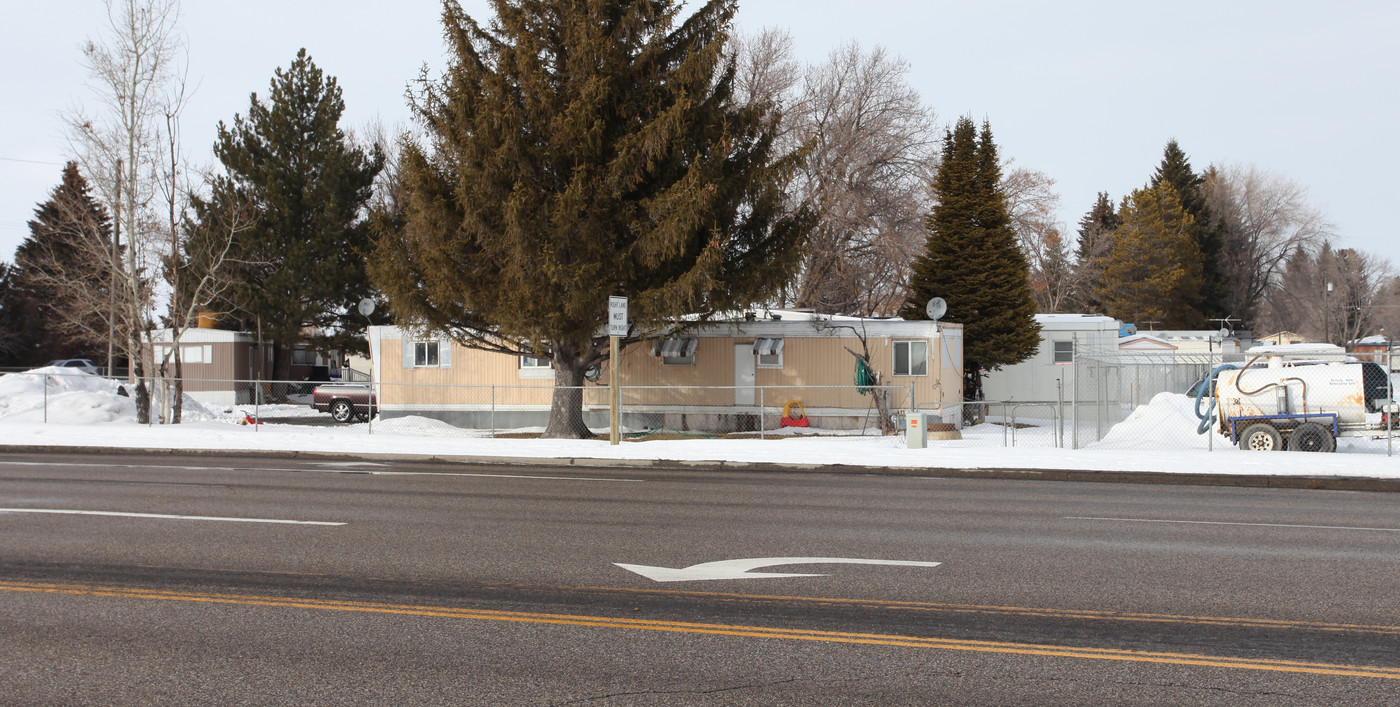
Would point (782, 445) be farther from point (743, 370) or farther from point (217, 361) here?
point (217, 361)

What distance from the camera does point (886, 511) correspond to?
11.5 meters

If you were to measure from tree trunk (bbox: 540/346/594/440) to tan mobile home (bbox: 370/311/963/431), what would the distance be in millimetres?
2162

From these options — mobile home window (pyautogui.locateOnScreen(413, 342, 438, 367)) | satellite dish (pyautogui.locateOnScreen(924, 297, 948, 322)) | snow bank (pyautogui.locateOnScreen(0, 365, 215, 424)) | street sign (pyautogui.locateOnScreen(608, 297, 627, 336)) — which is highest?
satellite dish (pyautogui.locateOnScreen(924, 297, 948, 322))

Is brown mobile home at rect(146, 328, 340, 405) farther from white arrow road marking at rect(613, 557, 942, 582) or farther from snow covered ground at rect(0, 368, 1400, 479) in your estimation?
white arrow road marking at rect(613, 557, 942, 582)

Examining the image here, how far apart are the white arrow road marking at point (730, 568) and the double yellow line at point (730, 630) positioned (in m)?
1.30

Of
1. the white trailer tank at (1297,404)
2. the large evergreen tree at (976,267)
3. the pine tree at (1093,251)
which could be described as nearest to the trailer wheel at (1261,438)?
the white trailer tank at (1297,404)

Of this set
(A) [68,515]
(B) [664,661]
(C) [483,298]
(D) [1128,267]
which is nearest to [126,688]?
(B) [664,661]

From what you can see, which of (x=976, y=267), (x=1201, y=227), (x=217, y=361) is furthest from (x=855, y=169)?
(x=1201, y=227)

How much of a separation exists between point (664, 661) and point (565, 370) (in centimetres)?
1998

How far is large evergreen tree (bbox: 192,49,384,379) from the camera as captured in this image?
4109 centimetres

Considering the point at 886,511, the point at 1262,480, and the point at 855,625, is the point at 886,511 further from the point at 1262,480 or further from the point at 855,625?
the point at 1262,480

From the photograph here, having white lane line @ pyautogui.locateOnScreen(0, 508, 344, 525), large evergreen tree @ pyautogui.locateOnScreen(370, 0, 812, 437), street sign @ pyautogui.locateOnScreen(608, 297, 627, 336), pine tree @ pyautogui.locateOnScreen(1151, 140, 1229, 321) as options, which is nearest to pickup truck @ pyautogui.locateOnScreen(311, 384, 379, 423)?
large evergreen tree @ pyautogui.locateOnScreen(370, 0, 812, 437)

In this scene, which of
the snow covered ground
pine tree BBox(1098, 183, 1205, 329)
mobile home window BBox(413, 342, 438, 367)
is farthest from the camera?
pine tree BBox(1098, 183, 1205, 329)

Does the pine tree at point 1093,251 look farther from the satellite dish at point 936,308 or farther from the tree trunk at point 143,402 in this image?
the tree trunk at point 143,402
